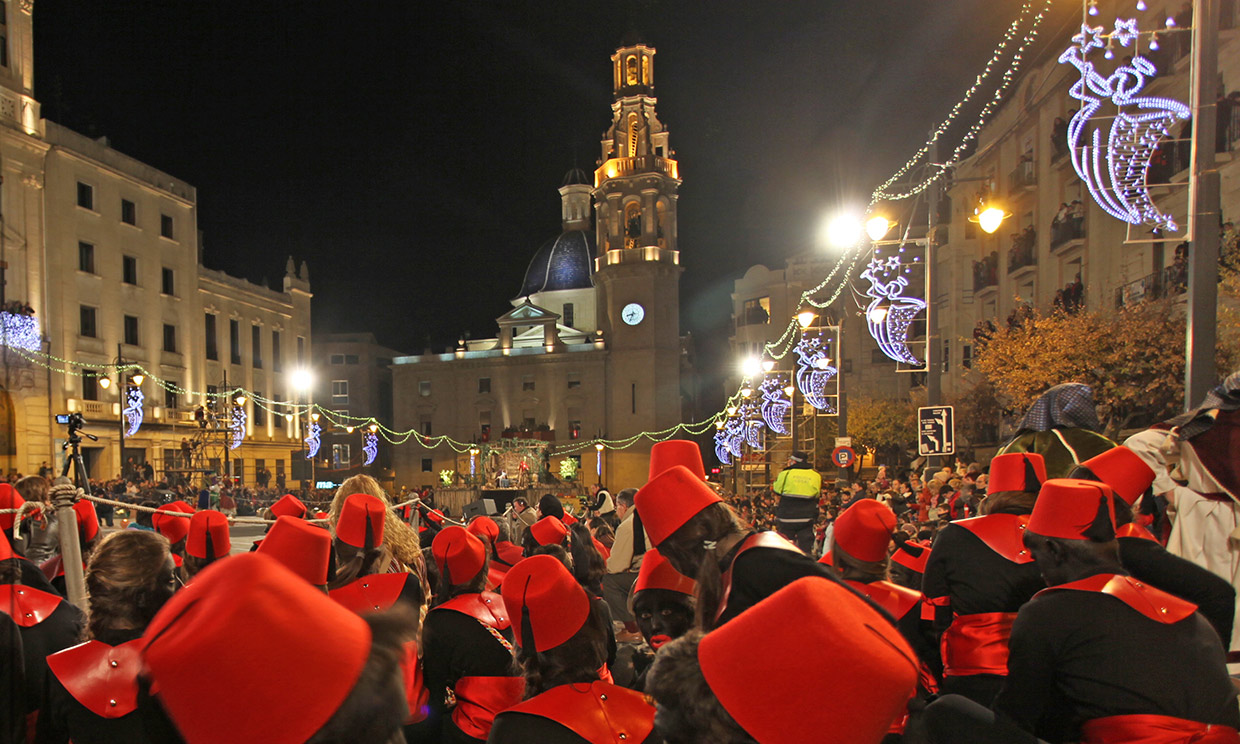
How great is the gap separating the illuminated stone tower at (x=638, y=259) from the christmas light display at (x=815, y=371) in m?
32.7

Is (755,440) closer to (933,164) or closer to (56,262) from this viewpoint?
(933,164)

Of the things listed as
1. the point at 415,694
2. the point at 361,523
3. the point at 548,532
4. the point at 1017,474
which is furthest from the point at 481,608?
the point at 1017,474

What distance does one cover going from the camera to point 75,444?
25.3 feet

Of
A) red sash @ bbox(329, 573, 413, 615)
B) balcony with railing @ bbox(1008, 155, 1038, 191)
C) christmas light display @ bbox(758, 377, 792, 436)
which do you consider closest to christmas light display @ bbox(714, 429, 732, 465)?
christmas light display @ bbox(758, 377, 792, 436)

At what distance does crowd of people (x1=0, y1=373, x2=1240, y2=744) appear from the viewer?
145cm

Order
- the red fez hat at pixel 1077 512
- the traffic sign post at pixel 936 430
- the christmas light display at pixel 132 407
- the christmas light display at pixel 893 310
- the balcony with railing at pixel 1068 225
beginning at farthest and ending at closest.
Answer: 1. the christmas light display at pixel 132 407
2. the balcony with railing at pixel 1068 225
3. the christmas light display at pixel 893 310
4. the traffic sign post at pixel 936 430
5. the red fez hat at pixel 1077 512

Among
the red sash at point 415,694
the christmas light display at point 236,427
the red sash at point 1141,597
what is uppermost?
the red sash at point 1141,597

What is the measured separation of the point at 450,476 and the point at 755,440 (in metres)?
28.9

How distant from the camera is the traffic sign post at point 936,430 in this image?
1156 cm

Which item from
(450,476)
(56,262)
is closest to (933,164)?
(56,262)

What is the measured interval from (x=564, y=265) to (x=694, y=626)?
6918cm

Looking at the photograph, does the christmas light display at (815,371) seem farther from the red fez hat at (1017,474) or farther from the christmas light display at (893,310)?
the red fez hat at (1017,474)

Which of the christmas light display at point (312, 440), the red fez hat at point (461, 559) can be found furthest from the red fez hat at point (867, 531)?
the christmas light display at point (312, 440)

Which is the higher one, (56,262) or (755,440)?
(56,262)
